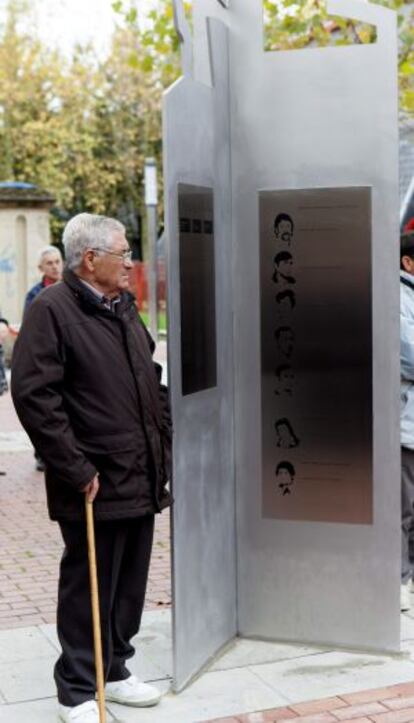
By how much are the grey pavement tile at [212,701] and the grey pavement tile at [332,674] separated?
75mm

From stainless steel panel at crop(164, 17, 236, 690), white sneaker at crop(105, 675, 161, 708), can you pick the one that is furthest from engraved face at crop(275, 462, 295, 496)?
white sneaker at crop(105, 675, 161, 708)

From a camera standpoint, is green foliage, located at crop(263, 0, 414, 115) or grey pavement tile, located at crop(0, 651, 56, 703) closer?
grey pavement tile, located at crop(0, 651, 56, 703)

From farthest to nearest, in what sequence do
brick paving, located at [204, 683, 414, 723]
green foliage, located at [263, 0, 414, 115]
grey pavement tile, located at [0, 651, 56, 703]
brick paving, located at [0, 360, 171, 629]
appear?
green foliage, located at [263, 0, 414, 115], brick paving, located at [0, 360, 171, 629], grey pavement tile, located at [0, 651, 56, 703], brick paving, located at [204, 683, 414, 723]

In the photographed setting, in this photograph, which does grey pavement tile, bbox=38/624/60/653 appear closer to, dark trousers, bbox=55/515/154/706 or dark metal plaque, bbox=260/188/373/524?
dark trousers, bbox=55/515/154/706

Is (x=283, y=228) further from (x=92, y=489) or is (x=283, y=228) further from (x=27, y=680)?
(x=27, y=680)

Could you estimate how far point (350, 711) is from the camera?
175 inches

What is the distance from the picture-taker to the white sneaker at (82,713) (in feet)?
14.0

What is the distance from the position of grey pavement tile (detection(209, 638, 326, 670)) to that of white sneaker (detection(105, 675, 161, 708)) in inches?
19.0

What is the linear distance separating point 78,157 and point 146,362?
113ft

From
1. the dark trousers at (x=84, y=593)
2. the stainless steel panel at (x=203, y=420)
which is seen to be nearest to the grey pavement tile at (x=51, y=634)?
the stainless steel panel at (x=203, y=420)

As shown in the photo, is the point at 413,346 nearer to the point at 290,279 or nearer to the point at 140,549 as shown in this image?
the point at 290,279

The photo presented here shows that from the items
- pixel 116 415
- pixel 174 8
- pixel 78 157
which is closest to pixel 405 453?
pixel 116 415

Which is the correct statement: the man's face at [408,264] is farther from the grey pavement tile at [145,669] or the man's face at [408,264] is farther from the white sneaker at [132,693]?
the white sneaker at [132,693]

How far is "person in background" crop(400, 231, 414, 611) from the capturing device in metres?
5.56
